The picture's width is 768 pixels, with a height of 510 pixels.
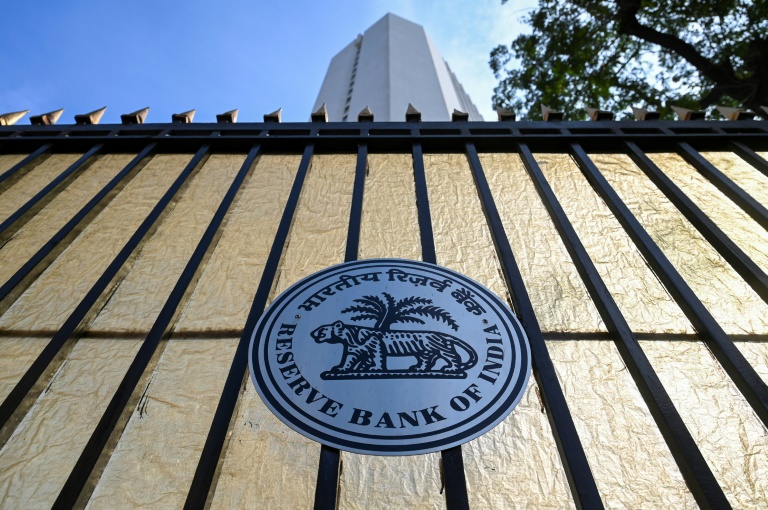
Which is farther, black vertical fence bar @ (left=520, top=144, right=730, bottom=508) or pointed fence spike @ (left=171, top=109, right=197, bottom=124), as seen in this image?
pointed fence spike @ (left=171, top=109, right=197, bottom=124)

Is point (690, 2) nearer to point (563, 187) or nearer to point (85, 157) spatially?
point (563, 187)

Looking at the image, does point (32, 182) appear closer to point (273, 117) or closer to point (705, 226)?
point (273, 117)

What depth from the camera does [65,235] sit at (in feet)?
8.29

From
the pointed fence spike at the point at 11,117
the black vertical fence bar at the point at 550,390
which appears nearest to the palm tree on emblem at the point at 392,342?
the black vertical fence bar at the point at 550,390

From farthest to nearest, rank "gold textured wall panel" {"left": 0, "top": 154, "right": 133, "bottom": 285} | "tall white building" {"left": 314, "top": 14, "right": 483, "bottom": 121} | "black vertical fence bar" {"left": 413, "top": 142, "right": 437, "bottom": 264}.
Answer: "tall white building" {"left": 314, "top": 14, "right": 483, "bottom": 121}, "gold textured wall panel" {"left": 0, "top": 154, "right": 133, "bottom": 285}, "black vertical fence bar" {"left": 413, "top": 142, "right": 437, "bottom": 264}

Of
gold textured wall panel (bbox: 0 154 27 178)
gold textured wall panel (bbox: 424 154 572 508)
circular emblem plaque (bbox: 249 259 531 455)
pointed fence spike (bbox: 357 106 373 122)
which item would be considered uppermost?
pointed fence spike (bbox: 357 106 373 122)

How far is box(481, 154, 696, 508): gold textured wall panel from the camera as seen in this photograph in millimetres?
1575

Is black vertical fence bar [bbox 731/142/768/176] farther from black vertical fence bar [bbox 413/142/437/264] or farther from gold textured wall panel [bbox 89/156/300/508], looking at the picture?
gold textured wall panel [bbox 89/156/300/508]

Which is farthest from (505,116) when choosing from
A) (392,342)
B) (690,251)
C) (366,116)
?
(392,342)

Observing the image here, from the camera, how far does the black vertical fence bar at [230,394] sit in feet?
4.64

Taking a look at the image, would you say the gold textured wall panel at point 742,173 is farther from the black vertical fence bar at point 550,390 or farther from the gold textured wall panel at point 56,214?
the gold textured wall panel at point 56,214

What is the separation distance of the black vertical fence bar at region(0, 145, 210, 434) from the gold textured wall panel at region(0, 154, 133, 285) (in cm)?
53

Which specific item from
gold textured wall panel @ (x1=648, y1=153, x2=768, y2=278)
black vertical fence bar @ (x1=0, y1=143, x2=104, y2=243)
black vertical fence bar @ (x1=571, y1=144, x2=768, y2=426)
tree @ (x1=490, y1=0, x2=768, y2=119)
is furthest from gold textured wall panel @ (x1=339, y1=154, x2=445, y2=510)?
tree @ (x1=490, y1=0, x2=768, y2=119)

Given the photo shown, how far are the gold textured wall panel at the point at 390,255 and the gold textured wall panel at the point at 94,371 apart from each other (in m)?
0.69
